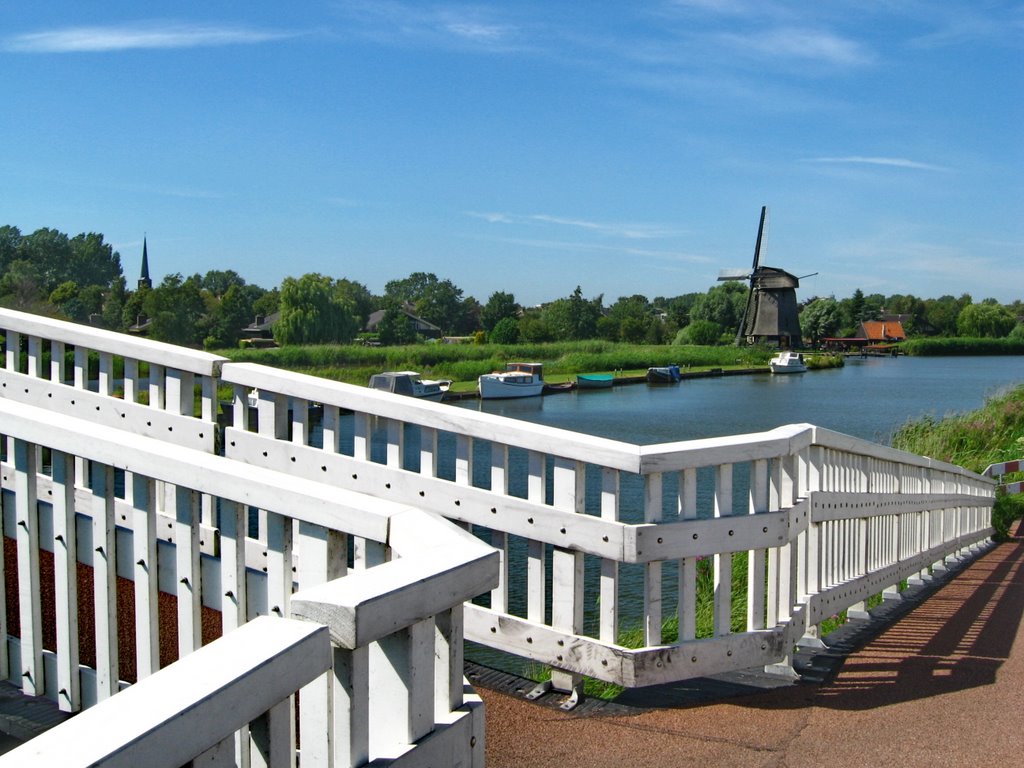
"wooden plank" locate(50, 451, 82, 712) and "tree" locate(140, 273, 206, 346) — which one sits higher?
"tree" locate(140, 273, 206, 346)

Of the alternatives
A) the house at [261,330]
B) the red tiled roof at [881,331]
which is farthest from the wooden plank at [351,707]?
the red tiled roof at [881,331]

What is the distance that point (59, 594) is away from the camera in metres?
3.11

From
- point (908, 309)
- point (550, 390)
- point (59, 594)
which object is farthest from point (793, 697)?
point (908, 309)

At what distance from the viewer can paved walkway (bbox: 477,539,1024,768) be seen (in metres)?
3.48

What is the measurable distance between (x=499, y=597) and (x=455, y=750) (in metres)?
2.12

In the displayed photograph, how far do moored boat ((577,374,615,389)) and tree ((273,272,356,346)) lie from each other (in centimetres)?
1422

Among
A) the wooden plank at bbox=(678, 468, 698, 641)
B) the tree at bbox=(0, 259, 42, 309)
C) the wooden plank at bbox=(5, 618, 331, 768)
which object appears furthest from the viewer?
the tree at bbox=(0, 259, 42, 309)

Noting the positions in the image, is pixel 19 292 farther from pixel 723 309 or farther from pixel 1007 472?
pixel 723 309

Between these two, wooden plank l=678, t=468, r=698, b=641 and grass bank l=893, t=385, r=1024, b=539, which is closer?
wooden plank l=678, t=468, r=698, b=641

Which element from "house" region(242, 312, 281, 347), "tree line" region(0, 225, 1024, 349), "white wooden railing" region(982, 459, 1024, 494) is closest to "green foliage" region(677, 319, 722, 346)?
"tree line" region(0, 225, 1024, 349)

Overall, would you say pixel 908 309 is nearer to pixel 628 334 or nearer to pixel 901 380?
pixel 628 334

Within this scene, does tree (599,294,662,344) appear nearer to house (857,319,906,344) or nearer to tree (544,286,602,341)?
tree (544,286,602,341)

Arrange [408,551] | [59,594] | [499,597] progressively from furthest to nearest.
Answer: [499,597] → [59,594] → [408,551]

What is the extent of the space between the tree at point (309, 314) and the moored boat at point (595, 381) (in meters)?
14.2
